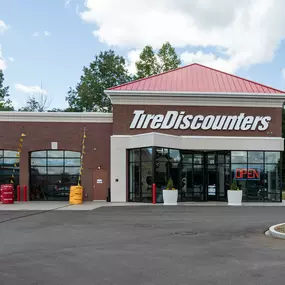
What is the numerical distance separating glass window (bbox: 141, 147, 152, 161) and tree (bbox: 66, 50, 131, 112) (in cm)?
3262

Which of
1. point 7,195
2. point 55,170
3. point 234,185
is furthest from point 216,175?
point 7,195

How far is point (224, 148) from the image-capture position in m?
27.1

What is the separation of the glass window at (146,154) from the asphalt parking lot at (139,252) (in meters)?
9.91

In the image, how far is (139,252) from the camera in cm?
959

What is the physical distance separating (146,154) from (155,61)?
33562 mm

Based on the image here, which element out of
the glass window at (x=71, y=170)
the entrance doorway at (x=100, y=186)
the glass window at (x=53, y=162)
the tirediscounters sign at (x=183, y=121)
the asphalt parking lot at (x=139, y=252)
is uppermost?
the tirediscounters sign at (x=183, y=121)

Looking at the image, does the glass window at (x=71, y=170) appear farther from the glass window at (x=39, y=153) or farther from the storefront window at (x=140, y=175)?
the storefront window at (x=140, y=175)

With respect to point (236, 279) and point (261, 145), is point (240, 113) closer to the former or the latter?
point (261, 145)

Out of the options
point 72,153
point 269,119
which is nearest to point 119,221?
point 72,153

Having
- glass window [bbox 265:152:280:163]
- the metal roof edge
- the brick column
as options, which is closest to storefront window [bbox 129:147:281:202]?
glass window [bbox 265:152:280:163]

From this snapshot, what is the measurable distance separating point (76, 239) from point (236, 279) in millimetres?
5660

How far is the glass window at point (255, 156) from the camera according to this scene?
A: 27.2m

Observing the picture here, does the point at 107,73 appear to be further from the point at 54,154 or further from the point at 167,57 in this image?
the point at 54,154

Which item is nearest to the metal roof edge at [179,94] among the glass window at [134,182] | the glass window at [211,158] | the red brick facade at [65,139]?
the red brick facade at [65,139]
